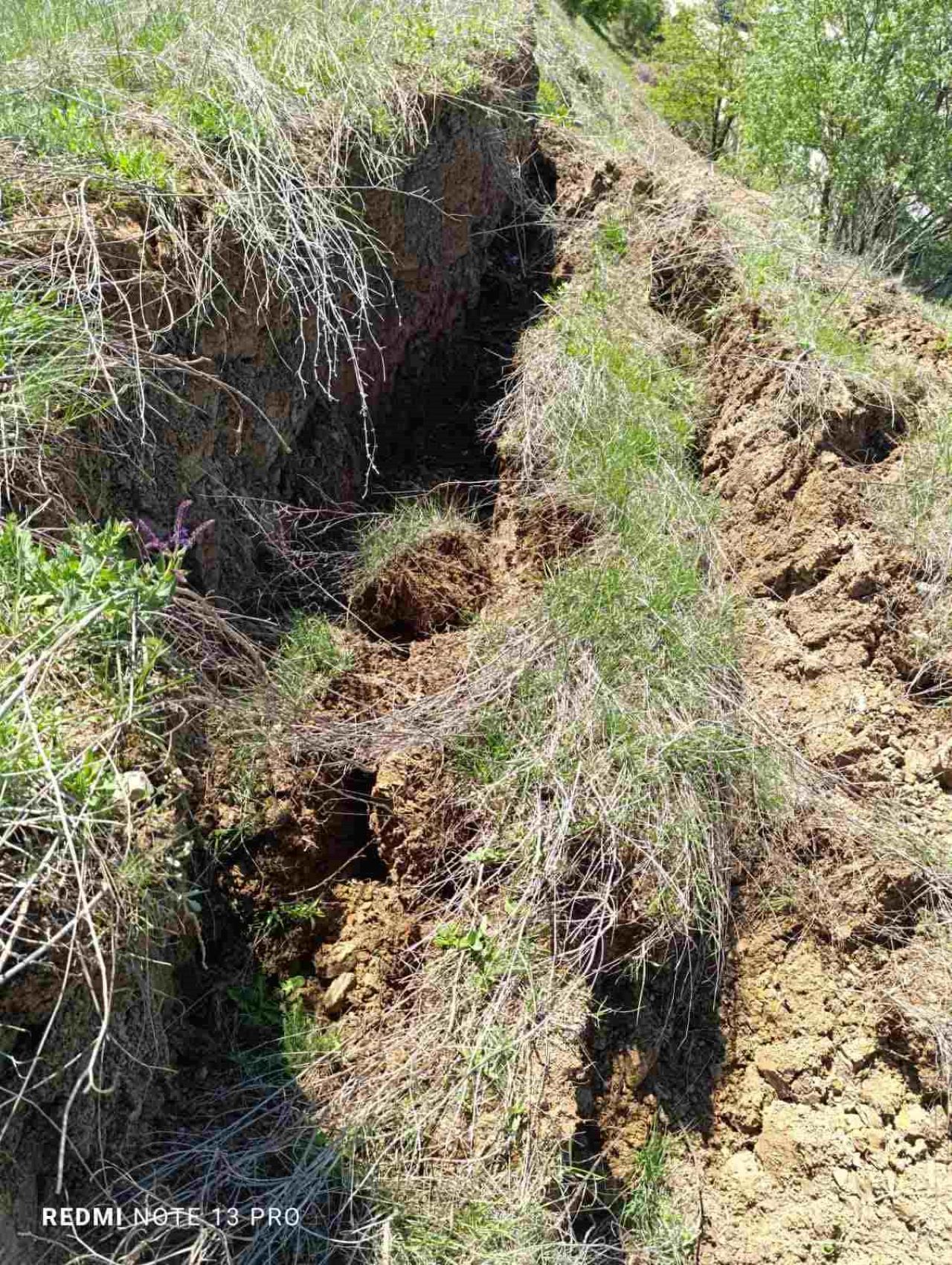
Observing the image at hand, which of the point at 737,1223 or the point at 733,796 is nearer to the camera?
the point at 737,1223

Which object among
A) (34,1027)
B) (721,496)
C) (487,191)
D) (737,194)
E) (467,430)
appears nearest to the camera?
(34,1027)

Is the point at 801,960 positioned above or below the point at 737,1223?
above

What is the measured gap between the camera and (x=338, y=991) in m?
2.13

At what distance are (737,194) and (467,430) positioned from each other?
103 inches

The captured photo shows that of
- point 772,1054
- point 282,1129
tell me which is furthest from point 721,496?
point 282,1129

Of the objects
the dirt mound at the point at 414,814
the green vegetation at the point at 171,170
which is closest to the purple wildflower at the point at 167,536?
the green vegetation at the point at 171,170

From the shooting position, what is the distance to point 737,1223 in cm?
205

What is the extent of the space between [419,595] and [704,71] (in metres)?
13.0

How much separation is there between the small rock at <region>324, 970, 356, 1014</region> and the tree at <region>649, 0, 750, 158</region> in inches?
507

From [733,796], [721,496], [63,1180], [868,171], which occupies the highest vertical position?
[868,171]

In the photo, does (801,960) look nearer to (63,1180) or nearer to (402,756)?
(402,756)

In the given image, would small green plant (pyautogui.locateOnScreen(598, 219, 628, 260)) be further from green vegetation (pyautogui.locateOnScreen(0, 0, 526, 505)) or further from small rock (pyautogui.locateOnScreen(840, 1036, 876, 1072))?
small rock (pyautogui.locateOnScreen(840, 1036, 876, 1072))

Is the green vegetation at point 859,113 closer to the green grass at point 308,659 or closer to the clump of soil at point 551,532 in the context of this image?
the clump of soil at point 551,532

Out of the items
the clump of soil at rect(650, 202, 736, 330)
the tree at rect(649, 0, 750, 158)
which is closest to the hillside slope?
the clump of soil at rect(650, 202, 736, 330)
